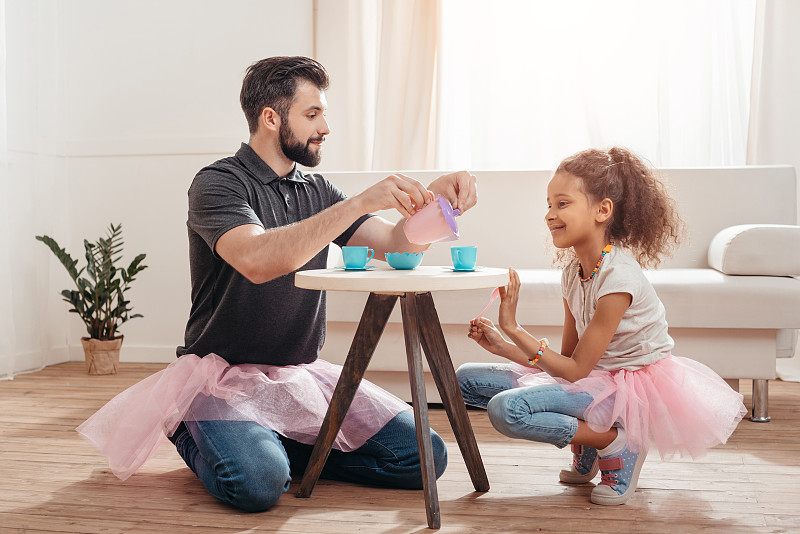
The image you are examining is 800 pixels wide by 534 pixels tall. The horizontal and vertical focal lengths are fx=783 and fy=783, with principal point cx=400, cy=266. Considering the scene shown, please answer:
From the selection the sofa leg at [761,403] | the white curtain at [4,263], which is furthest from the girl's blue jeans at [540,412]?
the white curtain at [4,263]

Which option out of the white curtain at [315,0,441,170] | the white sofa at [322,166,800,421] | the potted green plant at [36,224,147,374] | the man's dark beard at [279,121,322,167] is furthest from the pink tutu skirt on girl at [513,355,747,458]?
the potted green plant at [36,224,147,374]

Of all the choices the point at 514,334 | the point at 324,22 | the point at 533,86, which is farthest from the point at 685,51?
the point at 514,334

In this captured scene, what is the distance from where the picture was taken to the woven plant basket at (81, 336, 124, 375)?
3.41 metres

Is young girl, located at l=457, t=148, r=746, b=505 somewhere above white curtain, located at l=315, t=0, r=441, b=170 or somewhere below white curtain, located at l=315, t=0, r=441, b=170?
below

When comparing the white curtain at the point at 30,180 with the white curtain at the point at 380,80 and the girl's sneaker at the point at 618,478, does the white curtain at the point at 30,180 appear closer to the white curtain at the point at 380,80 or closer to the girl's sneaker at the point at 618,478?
the white curtain at the point at 380,80

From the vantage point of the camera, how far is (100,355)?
3.41 m

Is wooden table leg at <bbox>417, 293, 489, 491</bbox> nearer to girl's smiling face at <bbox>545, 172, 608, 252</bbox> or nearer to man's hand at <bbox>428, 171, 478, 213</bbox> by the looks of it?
man's hand at <bbox>428, 171, 478, 213</bbox>

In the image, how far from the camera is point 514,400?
166 cm

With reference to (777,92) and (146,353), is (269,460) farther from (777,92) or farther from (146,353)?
(777,92)

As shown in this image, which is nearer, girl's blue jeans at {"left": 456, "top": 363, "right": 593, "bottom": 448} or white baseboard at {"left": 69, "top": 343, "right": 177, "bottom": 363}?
girl's blue jeans at {"left": 456, "top": 363, "right": 593, "bottom": 448}

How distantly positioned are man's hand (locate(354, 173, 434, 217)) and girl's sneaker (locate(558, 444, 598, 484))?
734 millimetres

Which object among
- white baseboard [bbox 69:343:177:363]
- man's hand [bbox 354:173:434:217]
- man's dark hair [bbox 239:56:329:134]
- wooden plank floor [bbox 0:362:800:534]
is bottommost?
white baseboard [bbox 69:343:177:363]

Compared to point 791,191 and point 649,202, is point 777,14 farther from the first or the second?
point 649,202

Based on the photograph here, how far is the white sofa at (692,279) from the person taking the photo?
241 cm
